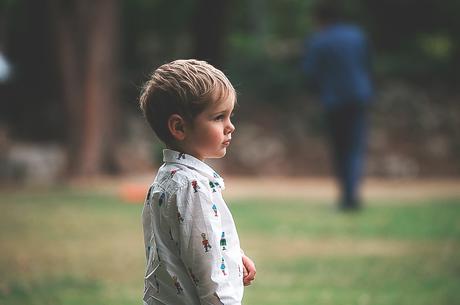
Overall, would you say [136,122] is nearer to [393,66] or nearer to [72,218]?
[393,66]

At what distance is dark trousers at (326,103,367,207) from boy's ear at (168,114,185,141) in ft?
24.9

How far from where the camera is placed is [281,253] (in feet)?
25.4

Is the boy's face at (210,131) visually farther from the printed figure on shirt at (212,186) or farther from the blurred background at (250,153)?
the blurred background at (250,153)

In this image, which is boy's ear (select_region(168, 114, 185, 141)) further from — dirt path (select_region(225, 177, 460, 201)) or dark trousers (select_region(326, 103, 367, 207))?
dirt path (select_region(225, 177, 460, 201))

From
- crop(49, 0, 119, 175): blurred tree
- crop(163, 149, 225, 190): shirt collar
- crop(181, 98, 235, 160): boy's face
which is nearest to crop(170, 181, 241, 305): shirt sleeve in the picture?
crop(163, 149, 225, 190): shirt collar

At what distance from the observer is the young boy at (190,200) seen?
9.71 ft

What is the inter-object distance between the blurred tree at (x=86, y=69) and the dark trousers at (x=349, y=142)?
711 cm

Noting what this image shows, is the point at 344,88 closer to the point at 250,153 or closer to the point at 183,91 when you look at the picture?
the point at 183,91

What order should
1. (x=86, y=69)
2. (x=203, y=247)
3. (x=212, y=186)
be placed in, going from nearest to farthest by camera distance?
1. (x=203, y=247)
2. (x=212, y=186)
3. (x=86, y=69)

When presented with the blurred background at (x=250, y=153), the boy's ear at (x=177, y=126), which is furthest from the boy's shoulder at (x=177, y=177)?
the blurred background at (x=250, y=153)

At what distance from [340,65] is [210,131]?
25.5 feet

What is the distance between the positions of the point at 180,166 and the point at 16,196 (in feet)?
36.0

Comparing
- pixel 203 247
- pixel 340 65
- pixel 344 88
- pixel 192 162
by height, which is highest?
pixel 340 65

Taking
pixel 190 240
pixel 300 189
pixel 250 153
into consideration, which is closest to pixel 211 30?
pixel 300 189
